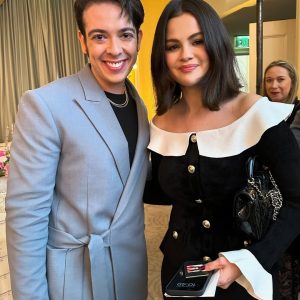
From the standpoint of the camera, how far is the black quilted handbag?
92cm

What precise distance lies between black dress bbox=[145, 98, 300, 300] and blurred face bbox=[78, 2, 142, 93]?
245 millimetres

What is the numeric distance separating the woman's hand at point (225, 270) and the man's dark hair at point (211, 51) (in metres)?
0.44

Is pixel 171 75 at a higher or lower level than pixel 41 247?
higher

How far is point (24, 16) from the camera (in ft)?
16.8

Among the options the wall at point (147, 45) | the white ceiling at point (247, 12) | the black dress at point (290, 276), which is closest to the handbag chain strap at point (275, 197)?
the black dress at point (290, 276)

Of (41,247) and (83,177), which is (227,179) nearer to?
(83,177)

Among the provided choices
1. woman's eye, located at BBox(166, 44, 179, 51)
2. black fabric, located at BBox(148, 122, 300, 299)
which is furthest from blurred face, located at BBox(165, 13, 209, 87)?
black fabric, located at BBox(148, 122, 300, 299)

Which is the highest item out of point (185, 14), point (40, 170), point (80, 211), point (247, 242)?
point (185, 14)

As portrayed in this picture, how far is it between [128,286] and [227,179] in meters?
0.45

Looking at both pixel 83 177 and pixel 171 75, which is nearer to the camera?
pixel 83 177

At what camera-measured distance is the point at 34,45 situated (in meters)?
5.20

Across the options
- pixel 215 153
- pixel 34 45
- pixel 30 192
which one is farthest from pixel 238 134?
pixel 34 45

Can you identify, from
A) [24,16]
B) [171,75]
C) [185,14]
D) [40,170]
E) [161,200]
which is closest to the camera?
[40,170]

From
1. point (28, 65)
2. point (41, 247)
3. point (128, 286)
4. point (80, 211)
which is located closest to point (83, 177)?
point (80, 211)
